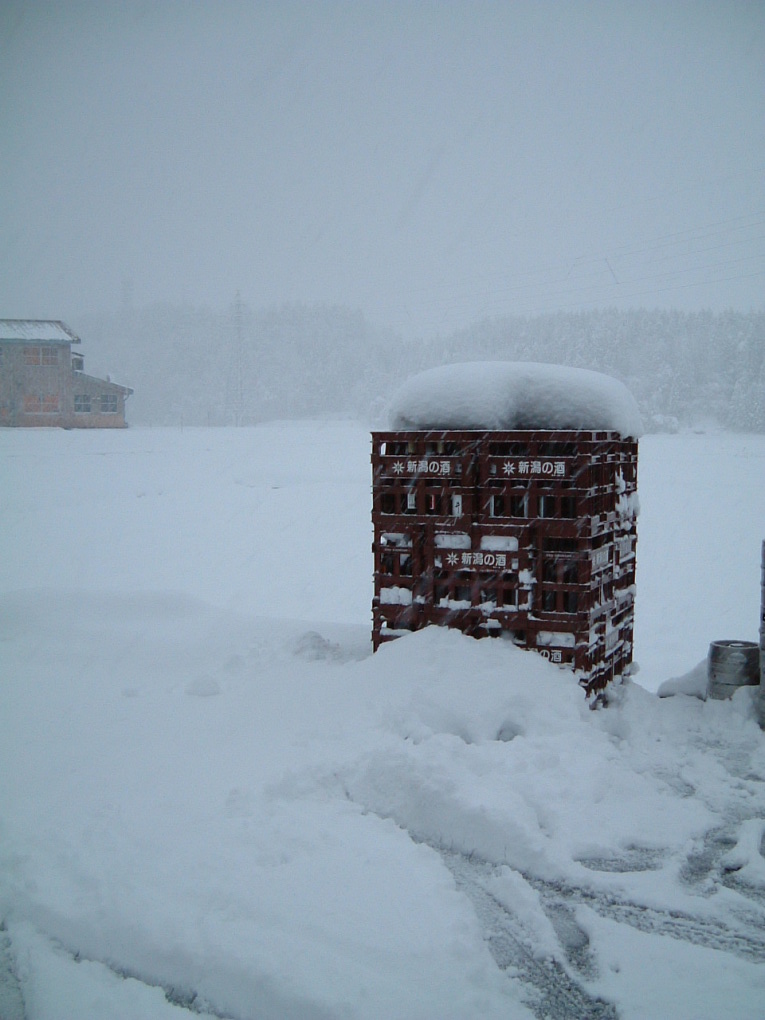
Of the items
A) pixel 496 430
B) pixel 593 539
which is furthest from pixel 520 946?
pixel 496 430

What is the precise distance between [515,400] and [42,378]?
135 ft

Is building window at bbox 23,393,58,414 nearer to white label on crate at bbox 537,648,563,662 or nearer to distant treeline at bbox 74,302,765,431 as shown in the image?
distant treeline at bbox 74,302,765,431

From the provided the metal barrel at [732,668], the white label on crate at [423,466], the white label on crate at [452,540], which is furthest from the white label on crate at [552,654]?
the white label on crate at [423,466]

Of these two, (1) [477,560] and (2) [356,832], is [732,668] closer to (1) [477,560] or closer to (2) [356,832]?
(1) [477,560]

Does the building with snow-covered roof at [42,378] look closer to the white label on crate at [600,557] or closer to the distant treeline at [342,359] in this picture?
the distant treeline at [342,359]

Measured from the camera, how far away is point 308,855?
421 cm

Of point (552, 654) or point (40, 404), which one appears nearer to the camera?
point (552, 654)

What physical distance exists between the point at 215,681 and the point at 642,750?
349 cm

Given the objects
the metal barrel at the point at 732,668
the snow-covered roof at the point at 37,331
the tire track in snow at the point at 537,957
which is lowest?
the tire track in snow at the point at 537,957

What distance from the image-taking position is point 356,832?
14.6 feet

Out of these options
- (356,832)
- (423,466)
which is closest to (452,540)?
(423,466)

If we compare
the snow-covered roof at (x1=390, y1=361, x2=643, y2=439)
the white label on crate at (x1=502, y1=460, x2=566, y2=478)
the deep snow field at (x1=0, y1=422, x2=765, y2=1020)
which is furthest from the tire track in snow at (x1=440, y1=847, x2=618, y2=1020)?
the snow-covered roof at (x1=390, y1=361, x2=643, y2=439)

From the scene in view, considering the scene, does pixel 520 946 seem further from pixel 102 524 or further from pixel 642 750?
pixel 102 524

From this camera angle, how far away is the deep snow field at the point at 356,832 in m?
3.41
